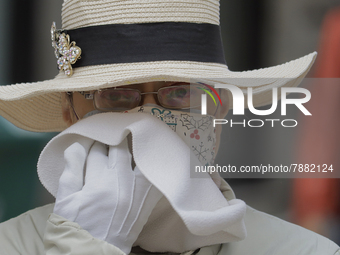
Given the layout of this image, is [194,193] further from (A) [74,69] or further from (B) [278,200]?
(B) [278,200]

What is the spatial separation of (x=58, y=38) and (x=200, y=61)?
498 mm

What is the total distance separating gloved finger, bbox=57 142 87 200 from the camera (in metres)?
0.87

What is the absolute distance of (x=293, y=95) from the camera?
2123 mm

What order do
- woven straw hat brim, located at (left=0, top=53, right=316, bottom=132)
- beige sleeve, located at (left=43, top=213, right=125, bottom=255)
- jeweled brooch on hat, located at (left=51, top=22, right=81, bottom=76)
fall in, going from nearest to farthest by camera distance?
beige sleeve, located at (left=43, top=213, right=125, bottom=255) → woven straw hat brim, located at (left=0, top=53, right=316, bottom=132) → jeweled brooch on hat, located at (left=51, top=22, right=81, bottom=76)

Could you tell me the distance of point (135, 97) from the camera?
109 cm

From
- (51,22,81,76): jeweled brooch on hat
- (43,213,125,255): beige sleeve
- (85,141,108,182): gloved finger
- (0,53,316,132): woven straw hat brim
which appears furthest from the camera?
(51,22,81,76): jeweled brooch on hat

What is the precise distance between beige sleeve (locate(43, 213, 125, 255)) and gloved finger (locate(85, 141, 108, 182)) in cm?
12

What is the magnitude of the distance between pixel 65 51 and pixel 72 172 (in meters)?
0.47

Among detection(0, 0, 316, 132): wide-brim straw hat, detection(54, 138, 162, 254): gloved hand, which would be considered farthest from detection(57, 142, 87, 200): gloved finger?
detection(0, 0, 316, 132): wide-brim straw hat

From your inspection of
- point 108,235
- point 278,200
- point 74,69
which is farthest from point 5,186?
point 278,200

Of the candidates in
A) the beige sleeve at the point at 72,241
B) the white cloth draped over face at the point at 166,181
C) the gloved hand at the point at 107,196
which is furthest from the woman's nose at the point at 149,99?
the beige sleeve at the point at 72,241

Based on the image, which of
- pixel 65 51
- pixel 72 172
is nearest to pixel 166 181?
pixel 72 172

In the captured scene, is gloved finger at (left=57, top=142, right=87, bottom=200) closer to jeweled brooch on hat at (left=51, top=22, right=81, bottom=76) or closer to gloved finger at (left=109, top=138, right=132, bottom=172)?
gloved finger at (left=109, top=138, right=132, bottom=172)

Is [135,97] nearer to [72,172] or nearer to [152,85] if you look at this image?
[152,85]
